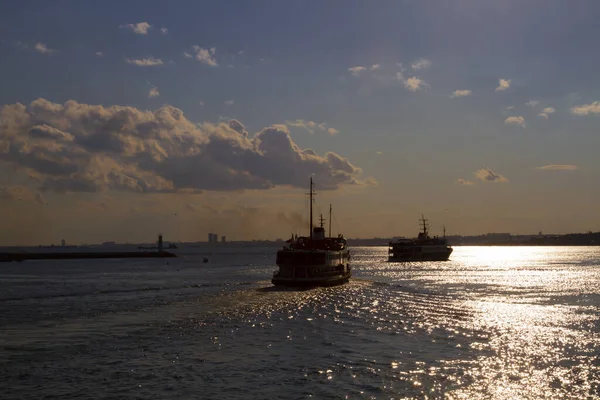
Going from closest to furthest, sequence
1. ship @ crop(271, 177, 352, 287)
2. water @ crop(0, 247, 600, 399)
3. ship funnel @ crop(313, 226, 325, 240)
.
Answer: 1. water @ crop(0, 247, 600, 399)
2. ship @ crop(271, 177, 352, 287)
3. ship funnel @ crop(313, 226, 325, 240)

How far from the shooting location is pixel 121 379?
2892 centimetres

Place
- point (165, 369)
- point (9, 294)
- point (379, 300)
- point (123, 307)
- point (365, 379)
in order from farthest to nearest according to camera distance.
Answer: point (9, 294) < point (379, 300) < point (123, 307) < point (165, 369) < point (365, 379)

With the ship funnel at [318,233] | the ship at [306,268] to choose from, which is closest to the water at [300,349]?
the ship at [306,268]

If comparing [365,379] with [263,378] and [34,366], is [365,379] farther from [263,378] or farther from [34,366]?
[34,366]

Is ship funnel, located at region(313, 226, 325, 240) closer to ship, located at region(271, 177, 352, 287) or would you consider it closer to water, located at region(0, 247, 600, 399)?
ship, located at region(271, 177, 352, 287)

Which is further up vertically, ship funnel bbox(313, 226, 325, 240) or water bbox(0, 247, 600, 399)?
ship funnel bbox(313, 226, 325, 240)

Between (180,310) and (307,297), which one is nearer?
(180,310)

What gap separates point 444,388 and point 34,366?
2072 cm

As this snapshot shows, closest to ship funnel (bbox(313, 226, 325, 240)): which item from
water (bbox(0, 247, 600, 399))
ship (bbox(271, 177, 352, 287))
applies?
ship (bbox(271, 177, 352, 287))

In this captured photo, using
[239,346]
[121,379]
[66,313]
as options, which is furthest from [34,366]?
[66,313]

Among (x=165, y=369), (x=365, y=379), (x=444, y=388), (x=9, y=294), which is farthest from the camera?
(x=9, y=294)

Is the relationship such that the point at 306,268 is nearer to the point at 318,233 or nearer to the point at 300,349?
the point at 318,233

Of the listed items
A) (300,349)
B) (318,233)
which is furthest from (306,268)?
(300,349)

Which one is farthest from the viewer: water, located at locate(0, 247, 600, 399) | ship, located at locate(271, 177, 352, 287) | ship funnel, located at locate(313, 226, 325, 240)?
ship funnel, located at locate(313, 226, 325, 240)
